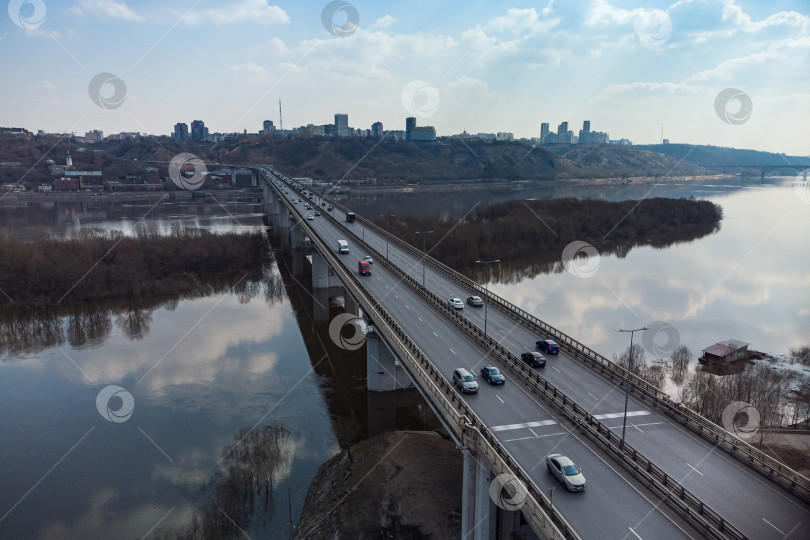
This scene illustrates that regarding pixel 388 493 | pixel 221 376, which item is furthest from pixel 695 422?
pixel 221 376

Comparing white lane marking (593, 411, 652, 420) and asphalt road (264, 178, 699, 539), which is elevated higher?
white lane marking (593, 411, 652, 420)

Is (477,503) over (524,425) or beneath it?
beneath

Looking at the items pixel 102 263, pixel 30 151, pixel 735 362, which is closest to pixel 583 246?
pixel 735 362

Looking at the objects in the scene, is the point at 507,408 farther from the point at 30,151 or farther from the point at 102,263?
the point at 30,151

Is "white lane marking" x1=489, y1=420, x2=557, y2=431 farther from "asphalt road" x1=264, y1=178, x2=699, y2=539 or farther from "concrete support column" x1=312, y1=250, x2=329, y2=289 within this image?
"concrete support column" x1=312, y1=250, x2=329, y2=289

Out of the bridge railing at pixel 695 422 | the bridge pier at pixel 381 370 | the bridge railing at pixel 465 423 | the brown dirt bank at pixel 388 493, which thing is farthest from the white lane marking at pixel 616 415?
the bridge pier at pixel 381 370

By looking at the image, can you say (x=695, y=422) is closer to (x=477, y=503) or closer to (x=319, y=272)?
(x=477, y=503)

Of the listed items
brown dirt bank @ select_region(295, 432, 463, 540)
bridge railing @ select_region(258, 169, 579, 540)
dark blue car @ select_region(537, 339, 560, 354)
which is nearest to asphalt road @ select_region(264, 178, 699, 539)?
bridge railing @ select_region(258, 169, 579, 540)
